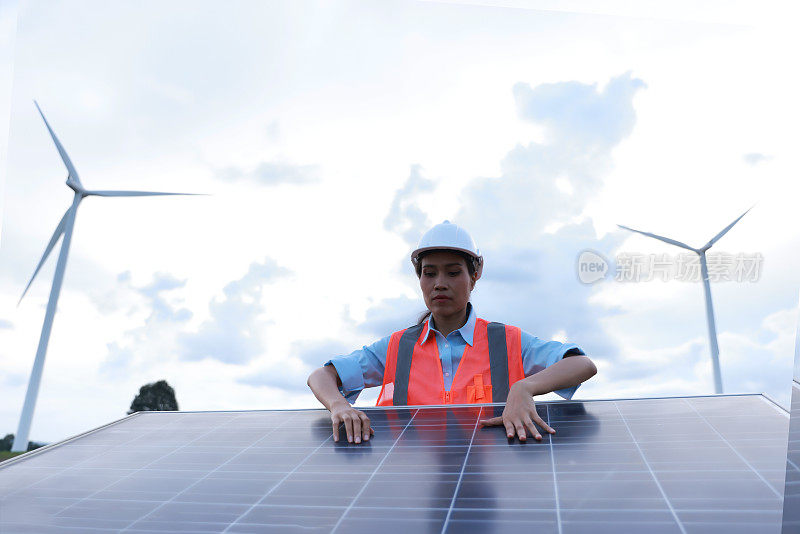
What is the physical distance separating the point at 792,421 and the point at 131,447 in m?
4.08

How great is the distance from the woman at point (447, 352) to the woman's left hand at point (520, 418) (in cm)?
201

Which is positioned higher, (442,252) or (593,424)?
(442,252)

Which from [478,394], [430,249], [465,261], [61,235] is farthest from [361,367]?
[61,235]

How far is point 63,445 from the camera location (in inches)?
198

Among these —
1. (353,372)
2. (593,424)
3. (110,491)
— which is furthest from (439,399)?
(110,491)

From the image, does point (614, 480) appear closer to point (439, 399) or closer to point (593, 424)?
point (593, 424)

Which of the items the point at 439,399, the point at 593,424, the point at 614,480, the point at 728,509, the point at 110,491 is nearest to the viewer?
the point at 728,509

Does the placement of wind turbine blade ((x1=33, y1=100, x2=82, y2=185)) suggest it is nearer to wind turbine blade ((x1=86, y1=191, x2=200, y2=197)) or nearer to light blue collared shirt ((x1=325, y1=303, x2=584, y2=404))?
wind turbine blade ((x1=86, y1=191, x2=200, y2=197))

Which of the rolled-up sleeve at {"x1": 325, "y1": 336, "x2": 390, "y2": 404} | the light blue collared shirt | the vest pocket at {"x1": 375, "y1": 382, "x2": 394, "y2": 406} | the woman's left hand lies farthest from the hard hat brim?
the woman's left hand

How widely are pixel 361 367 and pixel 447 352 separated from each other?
918 millimetres

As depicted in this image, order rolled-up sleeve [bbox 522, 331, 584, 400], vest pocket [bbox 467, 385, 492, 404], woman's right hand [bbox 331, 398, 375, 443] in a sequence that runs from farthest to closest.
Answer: vest pocket [bbox 467, 385, 492, 404], rolled-up sleeve [bbox 522, 331, 584, 400], woman's right hand [bbox 331, 398, 375, 443]

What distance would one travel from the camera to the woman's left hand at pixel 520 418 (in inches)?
161

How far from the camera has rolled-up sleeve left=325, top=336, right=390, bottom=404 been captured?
6.96 m

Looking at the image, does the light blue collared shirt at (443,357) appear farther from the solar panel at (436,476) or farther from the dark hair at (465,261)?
the solar panel at (436,476)
